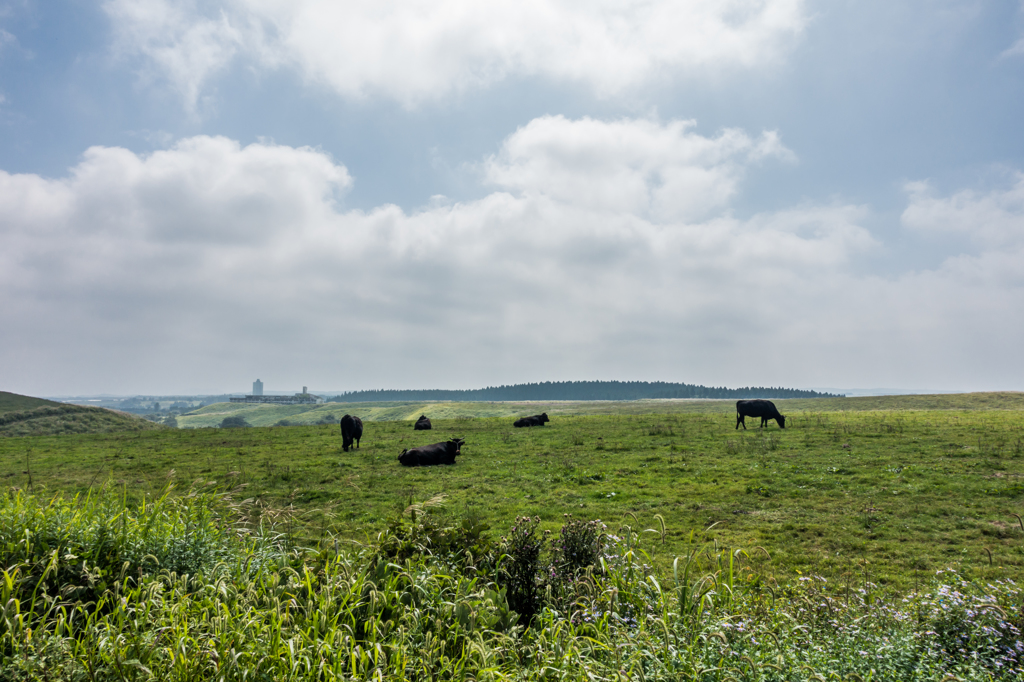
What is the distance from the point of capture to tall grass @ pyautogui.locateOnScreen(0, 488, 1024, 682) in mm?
4129

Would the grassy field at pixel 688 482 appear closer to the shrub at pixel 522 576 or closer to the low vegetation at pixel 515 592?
the low vegetation at pixel 515 592

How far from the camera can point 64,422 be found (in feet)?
156

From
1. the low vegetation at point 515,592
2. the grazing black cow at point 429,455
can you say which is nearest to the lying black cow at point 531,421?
the grazing black cow at point 429,455

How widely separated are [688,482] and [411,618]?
13.6 meters

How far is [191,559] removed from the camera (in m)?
5.96

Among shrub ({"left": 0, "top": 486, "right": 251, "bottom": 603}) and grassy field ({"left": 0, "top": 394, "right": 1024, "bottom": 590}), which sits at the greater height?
shrub ({"left": 0, "top": 486, "right": 251, "bottom": 603})

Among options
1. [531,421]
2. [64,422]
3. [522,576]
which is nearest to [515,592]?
[522,576]

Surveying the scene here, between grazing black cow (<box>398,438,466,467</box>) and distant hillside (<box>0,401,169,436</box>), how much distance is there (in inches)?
1361

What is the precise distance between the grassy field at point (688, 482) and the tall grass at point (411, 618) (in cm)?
Result: 124

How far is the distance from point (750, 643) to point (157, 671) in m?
5.45

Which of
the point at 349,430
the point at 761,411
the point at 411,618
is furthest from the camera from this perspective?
the point at 761,411

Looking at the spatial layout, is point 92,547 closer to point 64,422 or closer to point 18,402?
point 64,422

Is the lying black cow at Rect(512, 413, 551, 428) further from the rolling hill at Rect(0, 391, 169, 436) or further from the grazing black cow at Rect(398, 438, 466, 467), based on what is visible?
the rolling hill at Rect(0, 391, 169, 436)

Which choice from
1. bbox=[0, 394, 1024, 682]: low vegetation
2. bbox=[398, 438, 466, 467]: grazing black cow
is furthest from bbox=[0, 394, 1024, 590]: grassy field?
bbox=[398, 438, 466, 467]: grazing black cow
